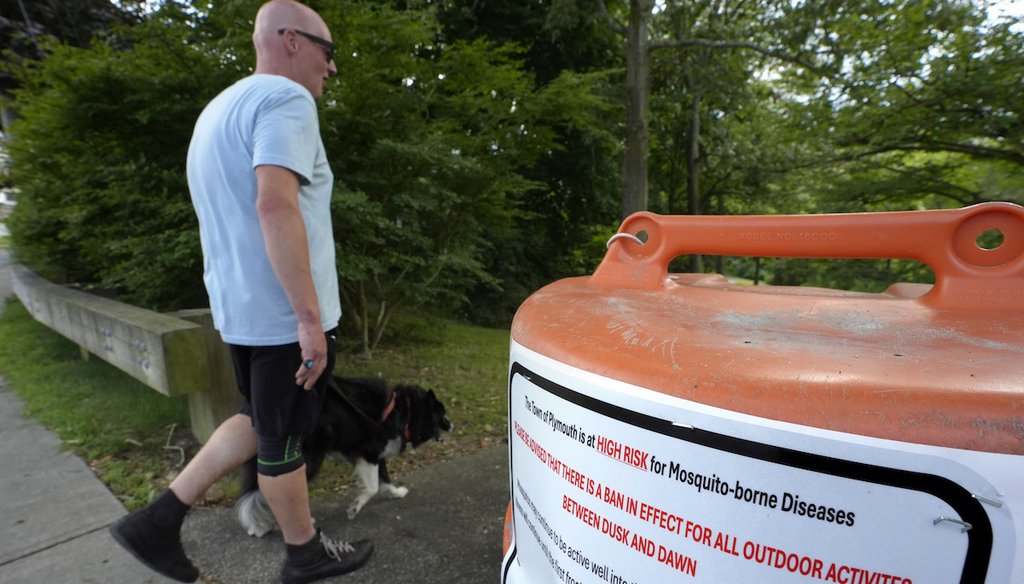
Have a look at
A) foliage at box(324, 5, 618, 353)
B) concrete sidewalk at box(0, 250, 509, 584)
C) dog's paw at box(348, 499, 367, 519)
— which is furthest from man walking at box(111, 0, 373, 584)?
foliage at box(324, 5, 618, 353)

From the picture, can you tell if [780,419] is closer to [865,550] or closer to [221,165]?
[865,550]

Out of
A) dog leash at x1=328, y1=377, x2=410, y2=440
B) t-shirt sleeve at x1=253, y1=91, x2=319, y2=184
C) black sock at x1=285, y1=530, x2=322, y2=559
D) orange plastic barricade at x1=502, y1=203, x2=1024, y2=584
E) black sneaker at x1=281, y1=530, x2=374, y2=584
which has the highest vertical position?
t-shirt sleeve at x1=253, y1=91, x2=319, y2=184

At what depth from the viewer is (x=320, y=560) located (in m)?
2.14

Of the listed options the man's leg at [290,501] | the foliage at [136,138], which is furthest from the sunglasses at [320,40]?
the foliage at [136,138]

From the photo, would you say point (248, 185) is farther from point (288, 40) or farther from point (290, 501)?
point (290, 501)

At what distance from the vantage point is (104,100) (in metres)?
3.97

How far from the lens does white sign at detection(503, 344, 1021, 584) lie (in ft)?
2.19

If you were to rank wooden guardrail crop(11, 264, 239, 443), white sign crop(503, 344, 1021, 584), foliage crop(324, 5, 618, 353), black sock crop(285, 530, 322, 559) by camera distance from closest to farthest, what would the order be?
white sign crop(503, 344, 1021, 584), black sock crop(285, 530, 322, 559), wooden guardrail crop(11, 264, 239, 443), foliage crop(324, 5, 618, 353)

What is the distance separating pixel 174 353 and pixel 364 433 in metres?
0.99

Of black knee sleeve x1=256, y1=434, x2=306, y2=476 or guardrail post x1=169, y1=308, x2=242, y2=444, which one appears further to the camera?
guardrail post x1=169, y1=308, x2=242, y2=444

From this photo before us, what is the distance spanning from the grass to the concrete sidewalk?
153mm

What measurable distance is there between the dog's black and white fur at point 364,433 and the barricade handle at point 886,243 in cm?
160

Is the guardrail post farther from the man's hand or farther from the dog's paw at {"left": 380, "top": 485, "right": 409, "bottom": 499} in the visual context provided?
the man's hand

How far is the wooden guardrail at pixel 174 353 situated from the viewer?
2.65 meters
